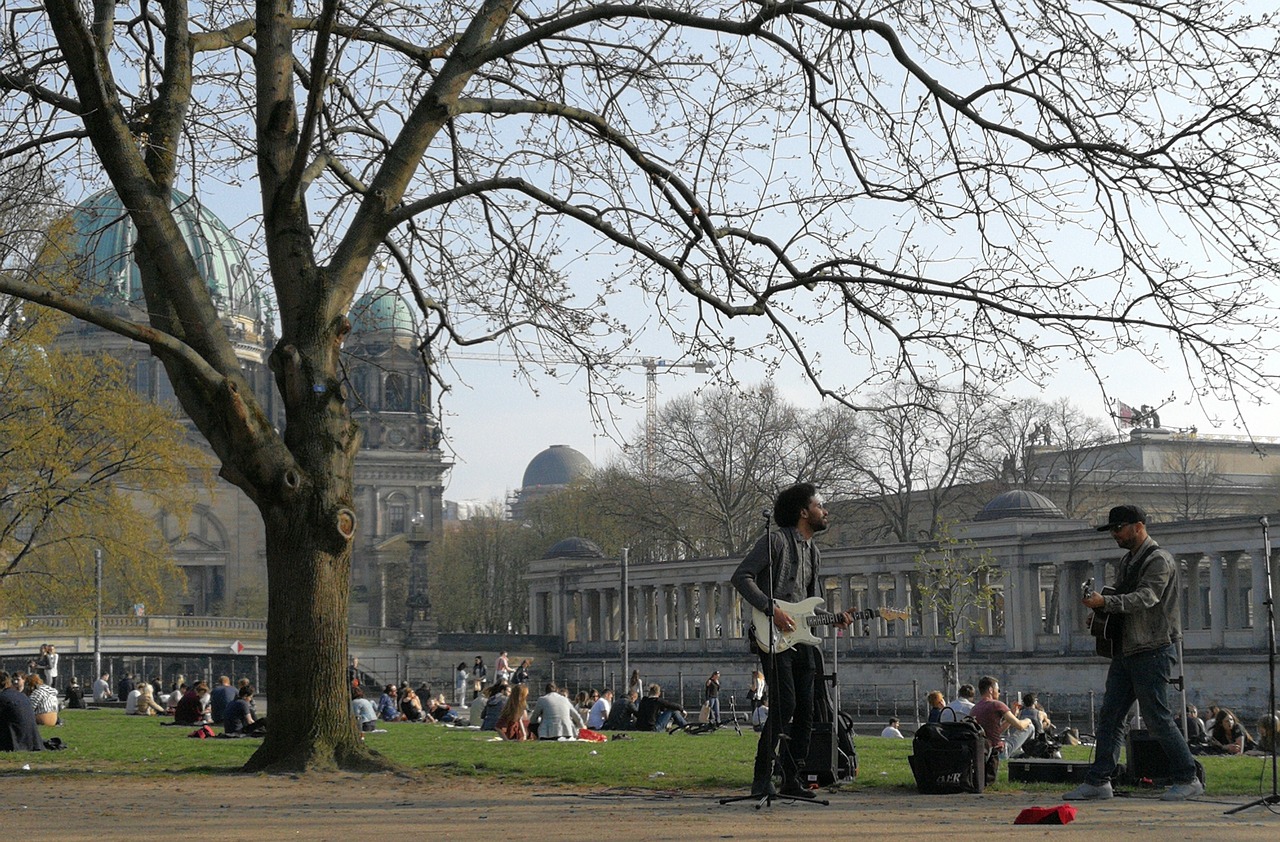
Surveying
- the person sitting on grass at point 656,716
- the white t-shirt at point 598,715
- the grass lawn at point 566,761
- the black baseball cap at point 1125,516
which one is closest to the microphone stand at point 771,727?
the grass lawn at point 566,761

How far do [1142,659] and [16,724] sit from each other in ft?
42.5

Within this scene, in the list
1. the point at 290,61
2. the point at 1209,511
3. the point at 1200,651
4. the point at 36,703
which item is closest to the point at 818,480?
the point at 1200,651

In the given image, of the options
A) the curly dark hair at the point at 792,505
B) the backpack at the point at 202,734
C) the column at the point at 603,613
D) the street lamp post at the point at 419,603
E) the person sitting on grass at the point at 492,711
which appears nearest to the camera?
the curly dark hair at the point at 792,505

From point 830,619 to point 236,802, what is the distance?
407 cm

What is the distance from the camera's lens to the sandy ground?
31.7ft

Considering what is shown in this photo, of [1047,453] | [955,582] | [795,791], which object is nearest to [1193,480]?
[1047,453]

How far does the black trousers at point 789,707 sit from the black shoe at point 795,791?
5cm

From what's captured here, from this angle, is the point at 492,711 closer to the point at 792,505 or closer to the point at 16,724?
the point at 16,724

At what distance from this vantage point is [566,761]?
15672mm

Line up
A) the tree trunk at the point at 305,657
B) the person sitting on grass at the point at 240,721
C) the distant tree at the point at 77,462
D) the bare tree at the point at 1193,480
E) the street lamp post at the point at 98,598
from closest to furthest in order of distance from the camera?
1. the tree trunk at the point at 305,657
2. the person sitting on grass at the point at 240,721
3. the distant tree at the point at 77,462
4. the street lamp post at the point at 98,598
5. the bare tree at the point at 1193,480

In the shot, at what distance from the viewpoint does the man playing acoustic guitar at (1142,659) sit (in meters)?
11.5

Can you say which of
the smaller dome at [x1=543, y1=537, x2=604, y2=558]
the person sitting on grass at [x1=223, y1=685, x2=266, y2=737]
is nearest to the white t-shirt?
the person sitting on grass at [x1=223, y1=685, x2=266, y2=737]

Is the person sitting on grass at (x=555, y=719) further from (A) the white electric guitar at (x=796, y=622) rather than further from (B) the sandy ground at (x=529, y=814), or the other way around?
(A) the white electric guitar at (x=796, y=622)

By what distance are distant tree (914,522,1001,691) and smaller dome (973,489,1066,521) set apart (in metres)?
1.65
